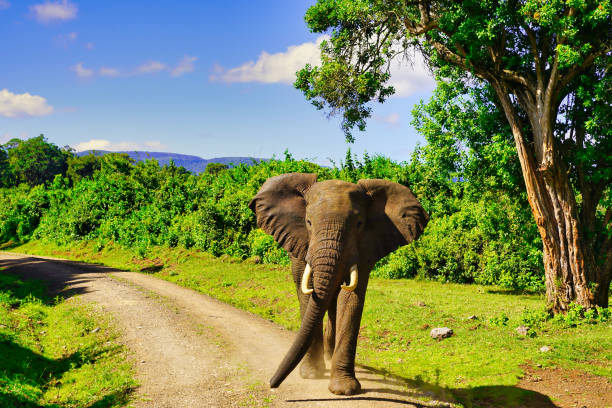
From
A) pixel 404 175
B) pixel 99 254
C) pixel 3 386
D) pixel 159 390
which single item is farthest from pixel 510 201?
pixel 99 254

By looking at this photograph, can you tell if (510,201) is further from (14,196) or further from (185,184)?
(14,196)

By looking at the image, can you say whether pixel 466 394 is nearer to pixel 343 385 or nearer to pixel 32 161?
pixel 343 385

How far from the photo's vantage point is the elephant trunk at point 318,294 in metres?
6.54

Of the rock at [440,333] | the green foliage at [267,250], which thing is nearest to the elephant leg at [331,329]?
the rock at [440,333]

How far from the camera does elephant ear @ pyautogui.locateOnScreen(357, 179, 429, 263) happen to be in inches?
298

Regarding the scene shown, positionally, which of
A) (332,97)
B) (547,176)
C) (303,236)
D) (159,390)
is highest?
(332,97)

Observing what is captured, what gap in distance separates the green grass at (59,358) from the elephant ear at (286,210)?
378 centimetres

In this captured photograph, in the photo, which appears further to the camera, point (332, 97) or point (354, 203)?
point (332, 97)

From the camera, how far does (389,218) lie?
7.71 metres

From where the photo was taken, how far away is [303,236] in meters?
7.63

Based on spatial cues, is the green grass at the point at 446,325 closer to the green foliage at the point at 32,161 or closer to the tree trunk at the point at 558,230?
the tree trunk at the point at 558,230

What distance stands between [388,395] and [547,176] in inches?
316

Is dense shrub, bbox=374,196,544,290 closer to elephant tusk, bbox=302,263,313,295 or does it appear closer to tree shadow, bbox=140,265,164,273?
tree shadow, bbox=140,265,164,273

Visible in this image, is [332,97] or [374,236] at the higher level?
[332,97]
